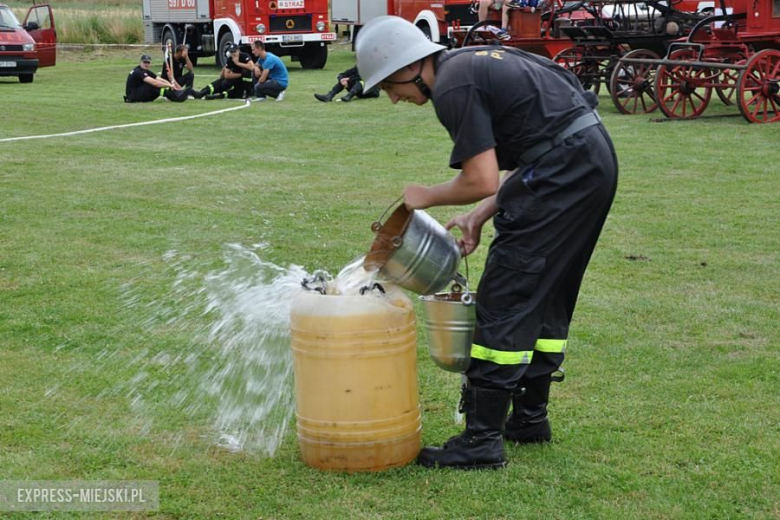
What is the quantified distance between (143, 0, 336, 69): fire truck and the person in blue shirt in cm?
460

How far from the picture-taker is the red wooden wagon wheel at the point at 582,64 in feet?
59.6

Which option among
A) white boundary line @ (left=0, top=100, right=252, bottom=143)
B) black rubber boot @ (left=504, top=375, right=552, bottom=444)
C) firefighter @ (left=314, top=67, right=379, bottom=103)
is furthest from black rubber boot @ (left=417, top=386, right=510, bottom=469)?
firefighter @ (left=314, top=67, right=379, bottom=103)

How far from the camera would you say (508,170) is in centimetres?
409

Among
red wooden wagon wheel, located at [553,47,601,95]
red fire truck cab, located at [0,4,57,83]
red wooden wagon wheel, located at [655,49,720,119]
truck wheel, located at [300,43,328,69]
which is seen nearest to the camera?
red wooden wagon wheel, located at [655,49,720,119]

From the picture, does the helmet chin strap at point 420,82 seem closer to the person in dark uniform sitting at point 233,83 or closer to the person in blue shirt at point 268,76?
the person in blue shirt at point 268,76

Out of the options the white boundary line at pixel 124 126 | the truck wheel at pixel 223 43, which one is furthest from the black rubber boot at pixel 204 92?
the truck wheel at pixel 223 43

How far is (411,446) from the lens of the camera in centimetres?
418

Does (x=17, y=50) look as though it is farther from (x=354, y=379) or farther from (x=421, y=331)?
(x=354, y=379)

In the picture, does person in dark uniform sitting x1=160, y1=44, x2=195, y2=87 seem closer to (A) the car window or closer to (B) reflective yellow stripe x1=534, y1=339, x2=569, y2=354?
(A) the car window

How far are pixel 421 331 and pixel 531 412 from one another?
1646mm

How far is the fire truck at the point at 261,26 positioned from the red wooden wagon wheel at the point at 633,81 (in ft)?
37.8

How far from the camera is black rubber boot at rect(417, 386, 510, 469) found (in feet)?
13.3

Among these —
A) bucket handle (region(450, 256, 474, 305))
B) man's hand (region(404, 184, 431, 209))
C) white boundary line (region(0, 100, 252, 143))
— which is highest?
man's hand (region(404, 184, 431, 209))

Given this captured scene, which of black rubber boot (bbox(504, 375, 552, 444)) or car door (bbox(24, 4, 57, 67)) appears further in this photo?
car door (bbox(24, 4, 57, 67))
